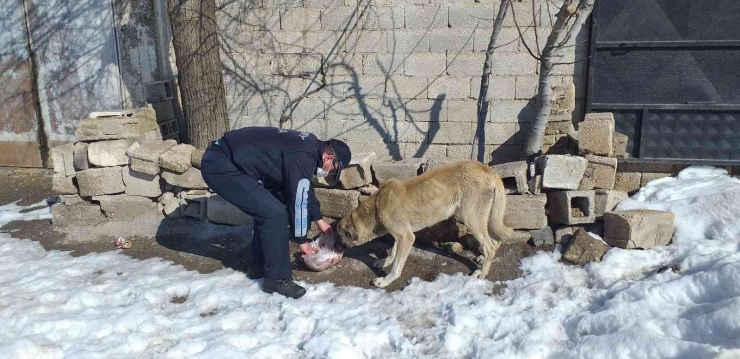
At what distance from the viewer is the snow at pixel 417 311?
13.3 feet

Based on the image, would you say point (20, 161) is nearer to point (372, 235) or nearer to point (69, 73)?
point (69, 73)

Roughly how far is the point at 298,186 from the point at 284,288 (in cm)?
93

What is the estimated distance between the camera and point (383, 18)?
7406 millimetres

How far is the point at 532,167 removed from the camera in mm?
5949

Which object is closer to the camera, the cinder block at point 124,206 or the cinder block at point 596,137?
the cinder block at point 596,137

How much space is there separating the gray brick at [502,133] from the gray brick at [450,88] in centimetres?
53

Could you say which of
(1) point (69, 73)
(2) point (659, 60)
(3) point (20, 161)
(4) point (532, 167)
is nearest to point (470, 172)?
(4) point (532, 167)

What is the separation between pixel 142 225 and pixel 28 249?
121 centimetres

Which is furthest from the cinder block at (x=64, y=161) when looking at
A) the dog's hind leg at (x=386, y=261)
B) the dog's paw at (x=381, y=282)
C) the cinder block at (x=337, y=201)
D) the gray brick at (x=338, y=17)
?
the dog's paw at (x=381, y=282)

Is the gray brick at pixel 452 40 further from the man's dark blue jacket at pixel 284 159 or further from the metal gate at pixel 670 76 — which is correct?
the man's dark blue jacket at pixel 284 159

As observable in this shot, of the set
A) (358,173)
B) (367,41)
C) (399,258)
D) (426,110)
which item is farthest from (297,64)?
(399,258)

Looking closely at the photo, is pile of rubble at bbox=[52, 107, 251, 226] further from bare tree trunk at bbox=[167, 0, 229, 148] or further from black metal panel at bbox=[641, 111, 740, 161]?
black metal panel at bbox=[641, 111, 740, 161]

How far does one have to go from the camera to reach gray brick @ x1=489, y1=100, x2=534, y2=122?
23.8ft

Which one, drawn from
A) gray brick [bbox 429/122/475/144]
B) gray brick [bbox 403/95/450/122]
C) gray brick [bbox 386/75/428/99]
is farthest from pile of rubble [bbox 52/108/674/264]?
gray brick [bbox 386/75/428/99]
